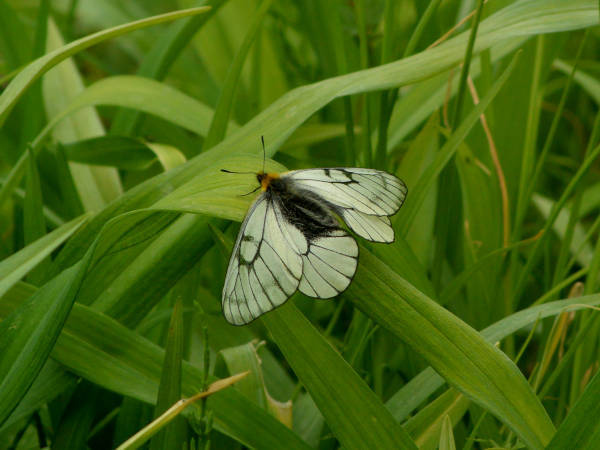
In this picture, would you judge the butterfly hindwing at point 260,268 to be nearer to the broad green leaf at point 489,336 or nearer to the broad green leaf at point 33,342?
the broad green leaf at point 33,342

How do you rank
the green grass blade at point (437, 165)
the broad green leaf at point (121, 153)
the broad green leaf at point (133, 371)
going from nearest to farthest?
the broad green leaf at point (133, 371) → the green grass blade at point (437, 165) → the broad green leaf at point (121, 153)

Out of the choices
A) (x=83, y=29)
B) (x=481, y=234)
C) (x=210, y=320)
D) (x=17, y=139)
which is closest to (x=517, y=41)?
(x=481, y=234)

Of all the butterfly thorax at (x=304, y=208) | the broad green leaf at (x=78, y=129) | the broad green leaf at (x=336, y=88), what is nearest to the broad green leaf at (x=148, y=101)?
the broad green leaf at (x=78, y=129)

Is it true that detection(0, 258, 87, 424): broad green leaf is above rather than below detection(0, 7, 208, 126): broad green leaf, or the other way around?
below

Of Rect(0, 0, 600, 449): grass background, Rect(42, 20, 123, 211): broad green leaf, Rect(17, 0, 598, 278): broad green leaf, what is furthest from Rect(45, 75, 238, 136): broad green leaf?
Rect(17, 0, 598, 278): broad green leaf

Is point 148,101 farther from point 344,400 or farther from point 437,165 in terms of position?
point 344,400

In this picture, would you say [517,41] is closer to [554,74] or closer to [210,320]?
[210,320]

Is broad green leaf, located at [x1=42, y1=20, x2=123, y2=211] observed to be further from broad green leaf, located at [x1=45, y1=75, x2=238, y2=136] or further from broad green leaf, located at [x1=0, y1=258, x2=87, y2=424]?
broad green leaf, located at [x1=0, y1=258, x2=87, y2=424]

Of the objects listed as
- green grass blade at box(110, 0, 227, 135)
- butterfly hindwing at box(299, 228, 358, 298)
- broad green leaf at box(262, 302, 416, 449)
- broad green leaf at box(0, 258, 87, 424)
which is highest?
green grass blade at box(110, 0, 227, 135)
